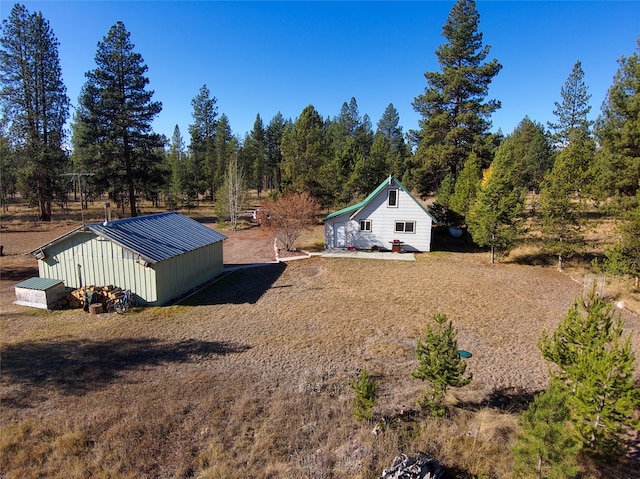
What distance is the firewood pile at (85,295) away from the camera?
571 inches

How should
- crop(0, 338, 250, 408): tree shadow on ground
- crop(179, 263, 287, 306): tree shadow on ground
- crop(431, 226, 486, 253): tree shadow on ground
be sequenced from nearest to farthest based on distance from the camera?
crop(0, 338, 250, 408): tree shadow on ground → crop(179, 263, 287, 306): tree shadow on ground → crop(431, 226, 486, 253): tree shadow on ground

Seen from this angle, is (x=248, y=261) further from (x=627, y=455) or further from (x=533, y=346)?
(x=627, y=455)

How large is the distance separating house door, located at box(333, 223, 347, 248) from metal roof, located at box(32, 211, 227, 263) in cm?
909

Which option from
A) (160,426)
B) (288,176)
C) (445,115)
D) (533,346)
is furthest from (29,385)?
(445,115)

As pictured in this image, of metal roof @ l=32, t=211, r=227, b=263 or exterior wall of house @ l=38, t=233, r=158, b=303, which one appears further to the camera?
exterior wall of house @ l=38, t=233, r=158, b=303

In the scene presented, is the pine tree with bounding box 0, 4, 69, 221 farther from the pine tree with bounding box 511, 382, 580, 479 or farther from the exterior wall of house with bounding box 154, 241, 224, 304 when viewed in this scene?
the pine tree with bounding box 511, 382, 580, 479

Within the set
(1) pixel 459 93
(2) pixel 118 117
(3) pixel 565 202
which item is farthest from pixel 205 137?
(3) pixel 565 202

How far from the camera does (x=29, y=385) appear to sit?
29.1 feet

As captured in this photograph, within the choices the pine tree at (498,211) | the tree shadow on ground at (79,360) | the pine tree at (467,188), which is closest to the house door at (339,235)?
the pine tree at (498,211)

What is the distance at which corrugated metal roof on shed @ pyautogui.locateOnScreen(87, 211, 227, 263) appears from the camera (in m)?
14.6

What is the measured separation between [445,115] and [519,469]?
32.9 meters

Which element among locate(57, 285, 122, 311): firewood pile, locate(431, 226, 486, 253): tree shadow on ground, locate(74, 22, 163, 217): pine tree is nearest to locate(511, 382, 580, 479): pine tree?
locate(57, 285, 122, 311): firewood pile

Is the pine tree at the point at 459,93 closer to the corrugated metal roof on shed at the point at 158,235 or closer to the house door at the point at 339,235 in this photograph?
the house door at the point at 339,235

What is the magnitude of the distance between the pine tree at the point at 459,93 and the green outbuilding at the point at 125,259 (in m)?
26.5
